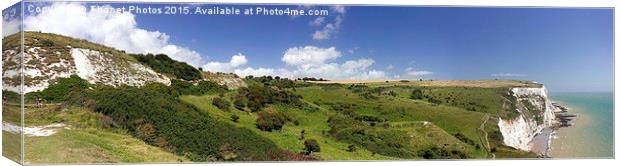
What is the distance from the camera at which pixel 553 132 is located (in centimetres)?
2277

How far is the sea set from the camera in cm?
2231

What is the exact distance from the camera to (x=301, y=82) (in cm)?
2133

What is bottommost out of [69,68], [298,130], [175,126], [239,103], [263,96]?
[298,130]

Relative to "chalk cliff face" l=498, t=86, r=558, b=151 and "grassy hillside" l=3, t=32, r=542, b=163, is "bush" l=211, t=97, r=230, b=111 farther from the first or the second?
"chalk cliff face" l=498, t=86, r=558, b=151

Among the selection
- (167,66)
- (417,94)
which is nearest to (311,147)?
(417,94)

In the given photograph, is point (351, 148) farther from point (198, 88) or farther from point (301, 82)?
point (198, 88)

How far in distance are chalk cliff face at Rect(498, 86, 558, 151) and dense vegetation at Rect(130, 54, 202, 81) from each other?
6.95m

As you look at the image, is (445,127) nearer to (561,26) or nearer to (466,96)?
(466,96)

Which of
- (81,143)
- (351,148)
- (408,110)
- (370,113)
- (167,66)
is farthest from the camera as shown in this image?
(408,110)

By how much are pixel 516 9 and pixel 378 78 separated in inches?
133

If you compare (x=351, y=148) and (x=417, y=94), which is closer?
(x=351, y=148)

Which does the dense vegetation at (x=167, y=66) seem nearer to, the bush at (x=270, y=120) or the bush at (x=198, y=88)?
the bush at (x=198, y=88)

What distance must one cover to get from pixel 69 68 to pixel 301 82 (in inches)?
189

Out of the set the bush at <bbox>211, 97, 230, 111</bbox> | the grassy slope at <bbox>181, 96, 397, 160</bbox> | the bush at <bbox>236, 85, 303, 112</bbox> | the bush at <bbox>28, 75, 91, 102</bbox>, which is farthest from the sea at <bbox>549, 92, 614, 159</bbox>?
the bush at <bbox>28, 75, 91, 102</bbox>
